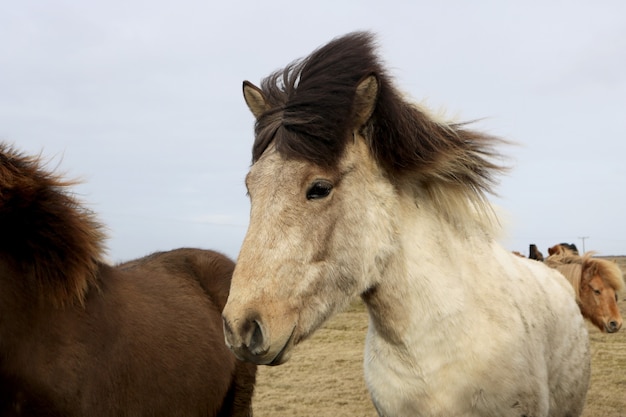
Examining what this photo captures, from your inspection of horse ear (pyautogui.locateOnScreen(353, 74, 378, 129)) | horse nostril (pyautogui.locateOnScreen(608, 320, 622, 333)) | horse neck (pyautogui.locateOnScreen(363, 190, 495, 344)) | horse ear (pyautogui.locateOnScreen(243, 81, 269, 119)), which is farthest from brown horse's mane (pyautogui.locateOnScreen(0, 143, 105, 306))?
horse nostril (pyautogui.locateOnScreen(608, 320, 622, 333))

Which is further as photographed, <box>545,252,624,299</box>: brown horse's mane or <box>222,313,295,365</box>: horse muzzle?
<box>545,252,624,299</box>: brown horse's mane

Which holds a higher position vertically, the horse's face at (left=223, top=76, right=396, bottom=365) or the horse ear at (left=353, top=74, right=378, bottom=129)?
the horse ear at (left=353, top=74, right=378, bottom=129)

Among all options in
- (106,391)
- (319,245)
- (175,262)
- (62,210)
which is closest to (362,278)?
(319,245)

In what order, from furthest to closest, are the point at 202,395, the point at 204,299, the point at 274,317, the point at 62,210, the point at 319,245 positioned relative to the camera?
the point at 204,299 < the point at 202,395 < the point at 62,210 < the point at 319,245 < the point at 274,317

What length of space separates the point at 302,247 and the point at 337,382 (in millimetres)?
6416

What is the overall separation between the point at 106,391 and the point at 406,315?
5.58 ft

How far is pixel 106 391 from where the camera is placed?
131 inches

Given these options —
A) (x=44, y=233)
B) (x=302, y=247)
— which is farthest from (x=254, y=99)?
(x=44, y=233)

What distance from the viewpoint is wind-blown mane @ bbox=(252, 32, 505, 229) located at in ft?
8.34

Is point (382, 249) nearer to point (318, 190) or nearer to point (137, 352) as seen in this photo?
point (318, 190)

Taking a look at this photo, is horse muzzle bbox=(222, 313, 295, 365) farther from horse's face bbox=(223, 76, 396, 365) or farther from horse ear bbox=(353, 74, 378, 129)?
horse ear bbox=(353, 74, 378, 129)

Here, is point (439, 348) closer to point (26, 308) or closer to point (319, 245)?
point (319, 245)

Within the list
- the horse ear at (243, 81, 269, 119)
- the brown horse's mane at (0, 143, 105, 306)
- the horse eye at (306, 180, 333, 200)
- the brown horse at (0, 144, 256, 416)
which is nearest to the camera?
the horse eye at (306, 180, 333, 200)

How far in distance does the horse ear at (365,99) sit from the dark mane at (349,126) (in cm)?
2
